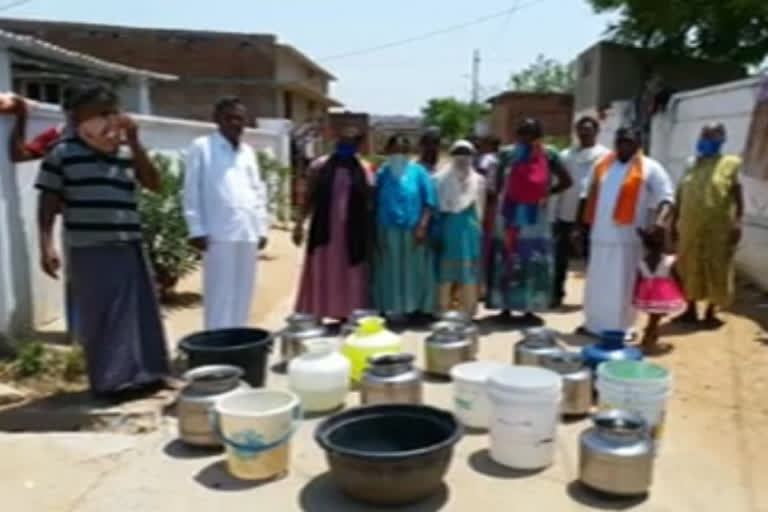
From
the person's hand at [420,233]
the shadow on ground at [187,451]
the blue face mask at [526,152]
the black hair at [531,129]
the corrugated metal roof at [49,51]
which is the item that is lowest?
the shadow on ground at [187,451]

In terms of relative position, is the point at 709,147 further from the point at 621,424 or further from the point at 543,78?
the point at 543,78

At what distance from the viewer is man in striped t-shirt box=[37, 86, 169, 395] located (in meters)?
3.97

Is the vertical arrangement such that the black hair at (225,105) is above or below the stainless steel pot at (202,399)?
above

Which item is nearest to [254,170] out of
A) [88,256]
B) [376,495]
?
[88,256]

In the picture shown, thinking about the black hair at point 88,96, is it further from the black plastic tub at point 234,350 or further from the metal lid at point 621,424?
the metal lid at point 621,424

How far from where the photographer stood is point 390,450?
3441 millimetres

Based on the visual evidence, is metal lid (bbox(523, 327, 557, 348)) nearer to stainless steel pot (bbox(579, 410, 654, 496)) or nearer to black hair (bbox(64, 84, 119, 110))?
stainless steel pot (bbox(579, 410, 654, 496))

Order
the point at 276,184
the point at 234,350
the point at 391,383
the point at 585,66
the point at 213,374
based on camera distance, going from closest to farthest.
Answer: the point at 213,374 → the point at 391,383 → the point at 234,350 → the point at 276,184 → the point at 585,66

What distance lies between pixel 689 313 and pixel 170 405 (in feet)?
14.4

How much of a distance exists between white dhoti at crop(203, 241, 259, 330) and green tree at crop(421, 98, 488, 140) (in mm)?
40333

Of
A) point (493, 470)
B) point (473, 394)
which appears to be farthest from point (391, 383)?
point (493, 470)

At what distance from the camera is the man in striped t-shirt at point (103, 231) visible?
156 inches

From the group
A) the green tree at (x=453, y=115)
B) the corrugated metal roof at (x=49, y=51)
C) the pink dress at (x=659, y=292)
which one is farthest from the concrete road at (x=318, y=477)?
the green tree at (x=453, y=115)

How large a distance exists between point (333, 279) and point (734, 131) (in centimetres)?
472
